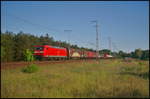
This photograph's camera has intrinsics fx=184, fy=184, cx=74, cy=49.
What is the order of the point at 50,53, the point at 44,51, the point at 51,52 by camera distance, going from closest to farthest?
the point at 44,51
the point at 50,53
the point at 51,52

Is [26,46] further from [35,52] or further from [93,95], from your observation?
[93,95]

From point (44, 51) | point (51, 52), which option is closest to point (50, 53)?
point (51, 52)

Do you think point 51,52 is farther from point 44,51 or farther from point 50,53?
point 44,51

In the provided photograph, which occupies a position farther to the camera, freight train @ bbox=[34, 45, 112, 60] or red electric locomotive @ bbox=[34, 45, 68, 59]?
freight train @ bbox=[34, 45, 112, 60]

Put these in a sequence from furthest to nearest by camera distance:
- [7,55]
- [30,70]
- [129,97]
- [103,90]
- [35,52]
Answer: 1. [7,55]
2. [35,52]
3. [30,70]
4. [103,90]
5. [129,97]

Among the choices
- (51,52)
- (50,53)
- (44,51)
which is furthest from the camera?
(51,52)

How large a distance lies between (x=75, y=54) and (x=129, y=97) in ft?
147

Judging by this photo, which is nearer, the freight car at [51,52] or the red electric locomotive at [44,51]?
the red electric locomotive at [44,51]

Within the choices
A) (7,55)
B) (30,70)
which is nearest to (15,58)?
(7,55)

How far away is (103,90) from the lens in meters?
8.60

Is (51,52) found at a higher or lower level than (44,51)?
lower

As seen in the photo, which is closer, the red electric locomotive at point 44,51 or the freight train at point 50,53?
the red electric locomotive at point 44,51

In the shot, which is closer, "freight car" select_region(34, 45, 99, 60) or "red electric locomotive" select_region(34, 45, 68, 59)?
"red electric locomotive" select_region(34, 45, 68, 59)

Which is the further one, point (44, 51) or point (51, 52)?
point (51, 52)
